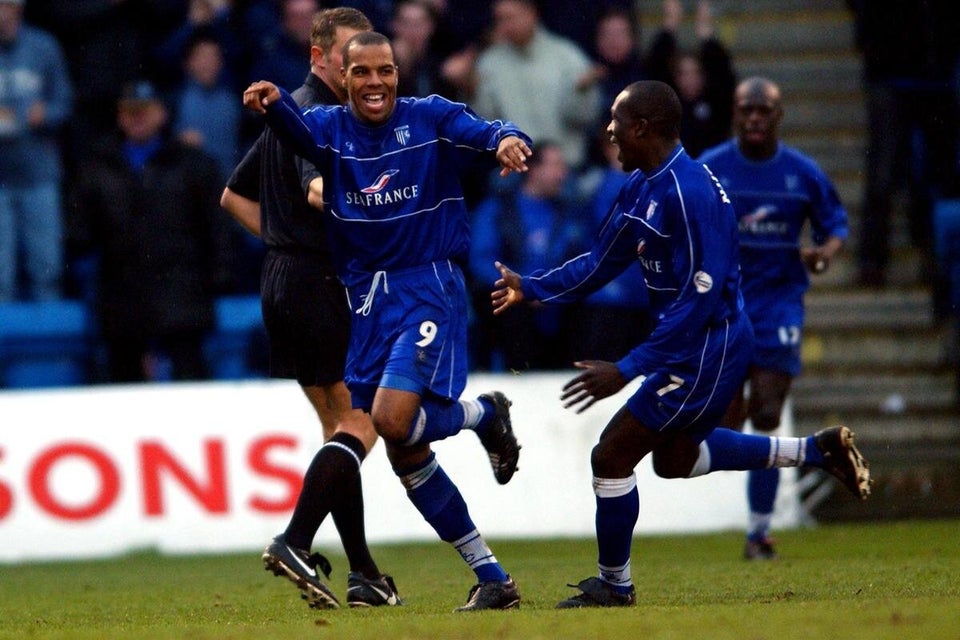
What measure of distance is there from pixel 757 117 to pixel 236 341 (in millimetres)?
4434

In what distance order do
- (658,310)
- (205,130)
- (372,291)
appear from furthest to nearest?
1. (205,130)
2. (658,310)
3. (372,291)

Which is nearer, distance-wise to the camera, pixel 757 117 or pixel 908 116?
pixel 757 117

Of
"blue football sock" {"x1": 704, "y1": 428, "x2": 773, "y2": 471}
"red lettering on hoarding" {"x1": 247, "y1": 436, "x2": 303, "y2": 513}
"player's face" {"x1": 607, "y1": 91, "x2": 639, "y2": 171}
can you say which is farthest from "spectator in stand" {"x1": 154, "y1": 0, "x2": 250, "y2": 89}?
"blue football sock" {"x1": 704, "y1": 428, "x2": 773, "y2": 471}

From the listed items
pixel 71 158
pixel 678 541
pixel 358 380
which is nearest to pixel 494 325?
pixel 678 541

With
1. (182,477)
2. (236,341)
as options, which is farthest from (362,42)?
(236,341)

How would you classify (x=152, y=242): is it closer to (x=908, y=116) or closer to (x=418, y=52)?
(x=418, y=52)

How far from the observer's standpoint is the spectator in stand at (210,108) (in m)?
13.0

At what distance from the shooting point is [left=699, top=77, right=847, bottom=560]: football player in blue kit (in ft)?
32.0

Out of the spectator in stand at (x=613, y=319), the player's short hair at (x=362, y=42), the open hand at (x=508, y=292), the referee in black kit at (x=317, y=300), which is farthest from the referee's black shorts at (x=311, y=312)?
the spectator in stand at (x=613, y=319)

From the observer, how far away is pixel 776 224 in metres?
9.86

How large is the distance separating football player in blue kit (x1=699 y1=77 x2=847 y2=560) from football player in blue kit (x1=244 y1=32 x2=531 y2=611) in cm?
321

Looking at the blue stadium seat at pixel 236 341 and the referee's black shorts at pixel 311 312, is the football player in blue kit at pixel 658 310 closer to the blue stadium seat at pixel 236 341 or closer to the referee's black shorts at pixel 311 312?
the referee's black shorts at pixel 311 312

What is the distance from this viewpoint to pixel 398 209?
6789mm

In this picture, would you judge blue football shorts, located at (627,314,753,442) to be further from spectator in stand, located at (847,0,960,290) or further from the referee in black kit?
spectator in stand, located at (847,0,960,290)
